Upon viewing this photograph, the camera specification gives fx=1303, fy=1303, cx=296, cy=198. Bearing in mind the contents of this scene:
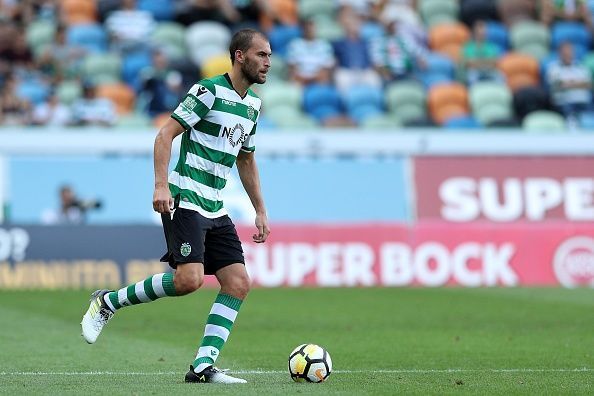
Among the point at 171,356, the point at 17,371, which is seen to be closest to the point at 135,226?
the point at 171,356

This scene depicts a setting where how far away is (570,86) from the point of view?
25453 mm

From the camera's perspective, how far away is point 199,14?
26.6 m

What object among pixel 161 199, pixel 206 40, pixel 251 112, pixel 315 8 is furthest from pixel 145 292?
pixel 315 8

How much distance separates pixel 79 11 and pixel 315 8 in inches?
197

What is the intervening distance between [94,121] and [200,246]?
49.1 feet

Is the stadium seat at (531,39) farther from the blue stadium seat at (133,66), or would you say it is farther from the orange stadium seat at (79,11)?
the orange stadium seat at (79,11)

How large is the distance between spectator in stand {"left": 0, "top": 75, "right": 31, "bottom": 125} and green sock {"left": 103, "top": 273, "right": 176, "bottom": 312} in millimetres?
14754

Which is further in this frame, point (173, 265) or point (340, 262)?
point (340, 262)

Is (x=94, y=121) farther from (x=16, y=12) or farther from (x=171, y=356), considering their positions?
(x=171, y=356)

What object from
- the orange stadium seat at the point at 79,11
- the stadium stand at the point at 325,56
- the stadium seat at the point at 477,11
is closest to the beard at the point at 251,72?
the stadium stand at the point at 325,56

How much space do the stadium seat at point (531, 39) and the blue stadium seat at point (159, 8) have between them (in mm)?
7312

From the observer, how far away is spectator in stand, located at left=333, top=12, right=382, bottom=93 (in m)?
25.5

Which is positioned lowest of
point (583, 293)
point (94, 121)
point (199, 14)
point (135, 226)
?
point (583, 293)

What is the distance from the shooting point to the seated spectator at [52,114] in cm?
2328
